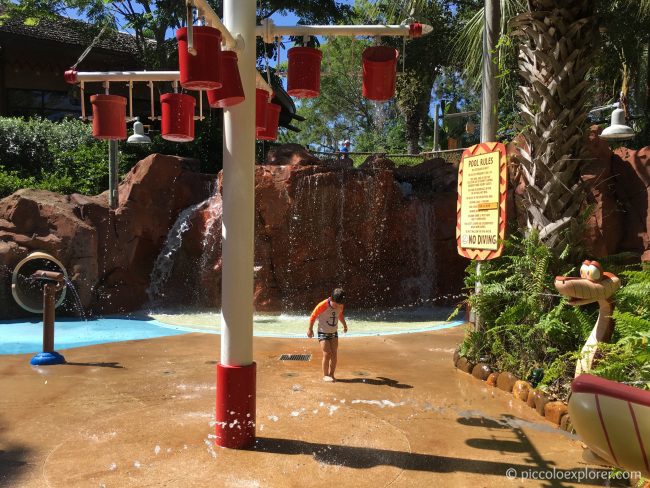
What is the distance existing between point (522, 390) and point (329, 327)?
2041 mm

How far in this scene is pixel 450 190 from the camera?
1379 cm

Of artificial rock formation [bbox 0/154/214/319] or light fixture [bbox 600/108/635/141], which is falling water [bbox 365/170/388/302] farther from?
light fixture [bbox 600/108/635/141]

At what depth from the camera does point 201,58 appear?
3191 millimetres

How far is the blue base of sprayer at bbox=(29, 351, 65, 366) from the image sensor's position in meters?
6.57

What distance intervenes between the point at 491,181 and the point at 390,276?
6.99 metres

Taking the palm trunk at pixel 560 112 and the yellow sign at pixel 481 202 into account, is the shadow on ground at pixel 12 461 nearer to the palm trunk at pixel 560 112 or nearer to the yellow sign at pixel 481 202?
the yellow sign at pixel 481 202

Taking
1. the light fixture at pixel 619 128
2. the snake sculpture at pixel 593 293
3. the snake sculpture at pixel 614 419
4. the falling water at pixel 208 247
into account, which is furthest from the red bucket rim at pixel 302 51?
the falling water at pixel 208 247

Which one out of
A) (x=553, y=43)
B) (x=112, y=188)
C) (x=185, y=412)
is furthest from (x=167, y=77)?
(x=112, y=188)

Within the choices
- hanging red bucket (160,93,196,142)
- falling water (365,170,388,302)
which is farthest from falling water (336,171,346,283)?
hanging red bucket (160,93,196,142)

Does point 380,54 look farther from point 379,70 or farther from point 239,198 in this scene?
point 239,198

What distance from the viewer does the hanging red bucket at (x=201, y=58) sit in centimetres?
318

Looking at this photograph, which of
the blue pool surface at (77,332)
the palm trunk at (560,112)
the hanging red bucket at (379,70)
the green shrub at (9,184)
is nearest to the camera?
the hanging red bucket at (379,70)

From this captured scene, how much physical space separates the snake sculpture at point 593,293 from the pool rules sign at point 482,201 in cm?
175

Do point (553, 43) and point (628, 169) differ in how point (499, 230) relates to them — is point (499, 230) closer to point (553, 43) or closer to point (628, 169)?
point (553, 43)
